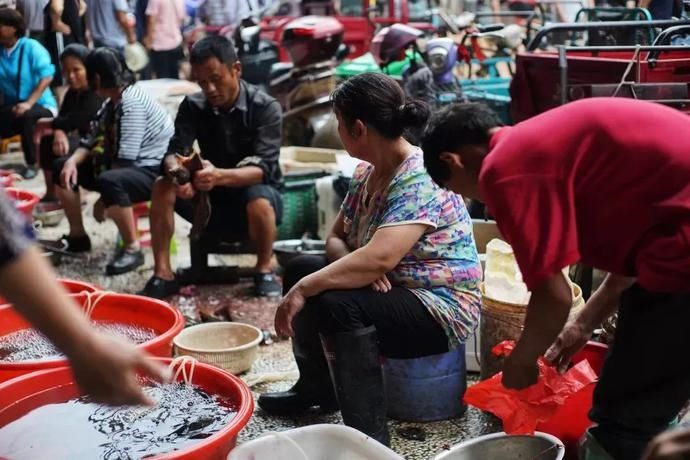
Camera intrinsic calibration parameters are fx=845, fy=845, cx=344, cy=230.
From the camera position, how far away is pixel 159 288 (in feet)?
15.3

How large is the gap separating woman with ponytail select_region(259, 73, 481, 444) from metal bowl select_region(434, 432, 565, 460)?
1.44 feet

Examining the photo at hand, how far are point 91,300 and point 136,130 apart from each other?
1824 mm

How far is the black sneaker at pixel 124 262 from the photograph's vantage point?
5090mm

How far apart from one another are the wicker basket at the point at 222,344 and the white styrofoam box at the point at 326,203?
1.38 metres

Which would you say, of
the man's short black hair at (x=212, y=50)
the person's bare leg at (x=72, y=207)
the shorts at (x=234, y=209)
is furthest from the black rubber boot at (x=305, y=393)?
the person's bare leg at (x=72, y=207)

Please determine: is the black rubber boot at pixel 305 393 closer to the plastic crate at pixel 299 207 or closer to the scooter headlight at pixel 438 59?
the plastic crate at pixel 299 207

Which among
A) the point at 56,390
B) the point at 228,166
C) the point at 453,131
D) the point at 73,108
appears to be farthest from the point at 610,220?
the point at 73,108

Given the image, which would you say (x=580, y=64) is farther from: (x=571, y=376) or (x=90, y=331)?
(x=90, y=331)

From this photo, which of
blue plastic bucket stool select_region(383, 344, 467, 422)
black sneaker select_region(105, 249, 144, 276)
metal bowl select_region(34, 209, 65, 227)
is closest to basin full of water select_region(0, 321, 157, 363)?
blue plastic bucket stool select_region(383, 344, 467, 422)

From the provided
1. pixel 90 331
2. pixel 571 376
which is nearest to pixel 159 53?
pixel 571 376

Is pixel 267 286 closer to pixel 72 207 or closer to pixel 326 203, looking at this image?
pixel 326 203

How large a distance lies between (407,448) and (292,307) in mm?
672

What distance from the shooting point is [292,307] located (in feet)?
9.34

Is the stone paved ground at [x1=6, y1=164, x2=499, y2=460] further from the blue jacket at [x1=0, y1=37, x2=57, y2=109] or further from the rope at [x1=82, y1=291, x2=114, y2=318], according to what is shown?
the blue jacket at [x1=0, y1=37, x2=57, y2=109]
